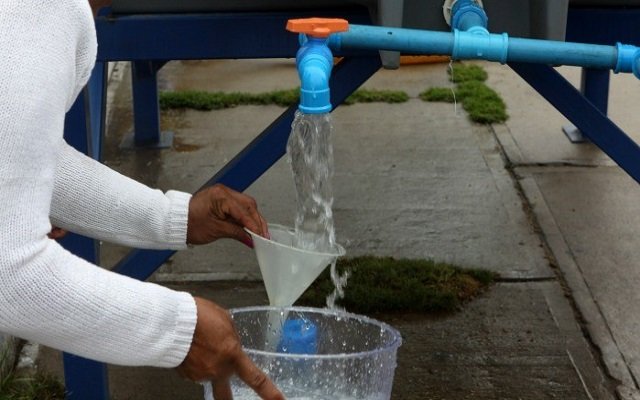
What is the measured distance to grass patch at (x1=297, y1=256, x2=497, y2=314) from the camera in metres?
3.46

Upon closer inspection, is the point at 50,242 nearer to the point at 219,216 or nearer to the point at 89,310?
the point at 89,310

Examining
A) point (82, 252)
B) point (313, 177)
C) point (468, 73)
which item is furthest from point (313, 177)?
point (468, 73)

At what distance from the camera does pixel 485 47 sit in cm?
199

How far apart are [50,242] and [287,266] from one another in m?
0.54

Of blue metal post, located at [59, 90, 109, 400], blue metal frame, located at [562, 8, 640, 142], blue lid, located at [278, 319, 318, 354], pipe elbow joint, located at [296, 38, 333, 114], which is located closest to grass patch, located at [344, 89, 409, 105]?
blue metal post, located at [59, 90, 109, 400]

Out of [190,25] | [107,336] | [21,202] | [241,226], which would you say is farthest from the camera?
[190,25]

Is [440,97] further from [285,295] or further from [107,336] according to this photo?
[107,336]

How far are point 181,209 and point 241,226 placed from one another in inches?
5.2

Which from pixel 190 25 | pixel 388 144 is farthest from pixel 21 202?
pixel 388 144

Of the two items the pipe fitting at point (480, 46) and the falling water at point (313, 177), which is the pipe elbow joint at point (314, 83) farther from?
the pipe fitting at point (480, 46)

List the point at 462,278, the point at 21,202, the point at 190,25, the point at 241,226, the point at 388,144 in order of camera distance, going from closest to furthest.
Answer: the point at 21,202 < the point at 241,226 < the point at 190,25 < the point at 462,278 < the point at 388,144

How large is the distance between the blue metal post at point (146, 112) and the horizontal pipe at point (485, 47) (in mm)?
2912

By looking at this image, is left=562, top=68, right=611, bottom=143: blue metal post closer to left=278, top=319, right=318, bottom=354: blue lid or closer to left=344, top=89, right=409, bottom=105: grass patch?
left=344, top=89, right=409, bottom=105: grass patch

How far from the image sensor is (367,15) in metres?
2.58
